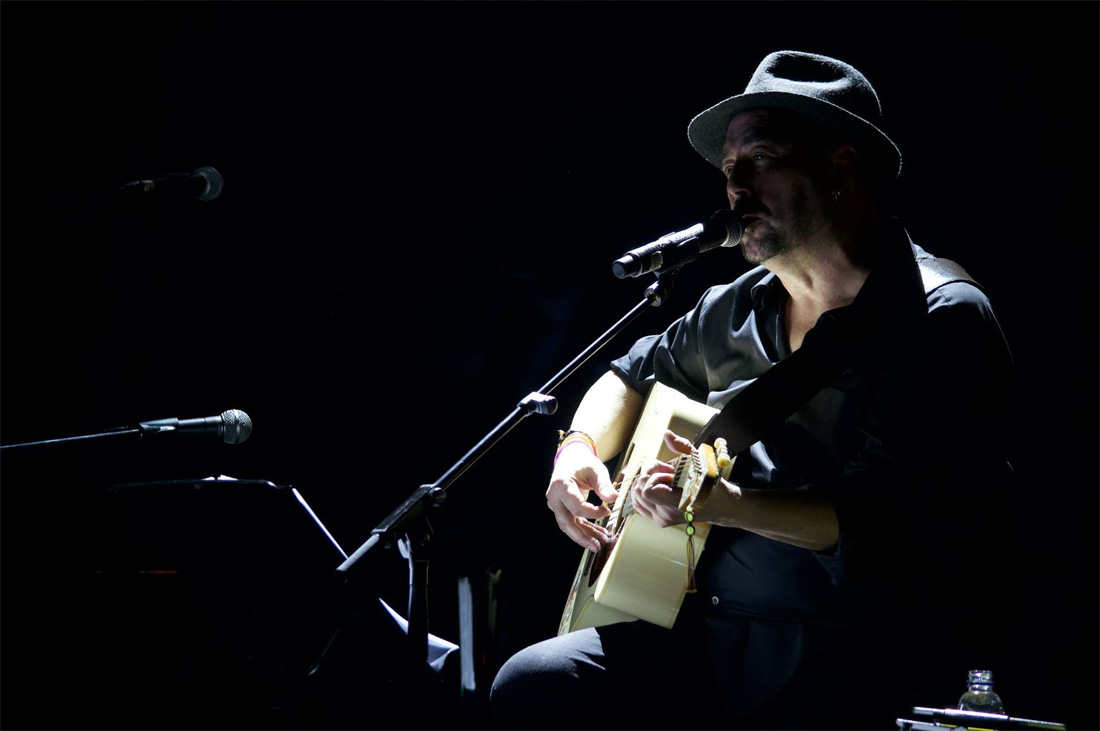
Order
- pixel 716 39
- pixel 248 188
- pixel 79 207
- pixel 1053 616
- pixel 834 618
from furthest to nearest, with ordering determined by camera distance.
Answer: pixel 248 188, pixel 716 39, pixel 1053 616, pixel 79 207, pixel 834 618

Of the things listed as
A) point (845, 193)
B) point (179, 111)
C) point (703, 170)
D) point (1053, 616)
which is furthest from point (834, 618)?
point (179, 111)

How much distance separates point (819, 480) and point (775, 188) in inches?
30.9

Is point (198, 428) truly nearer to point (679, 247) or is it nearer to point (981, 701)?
point (679, 247)

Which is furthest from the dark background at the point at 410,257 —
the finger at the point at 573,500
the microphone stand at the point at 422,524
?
the microphone stand at the point at 422,524

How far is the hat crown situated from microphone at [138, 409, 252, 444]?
167 centimetres

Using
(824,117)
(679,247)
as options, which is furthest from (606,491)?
(824,117)

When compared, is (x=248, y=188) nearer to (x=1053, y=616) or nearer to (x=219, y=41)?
(x=219, y=41)

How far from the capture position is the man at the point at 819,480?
1938mm

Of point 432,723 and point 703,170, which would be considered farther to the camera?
point 703,170

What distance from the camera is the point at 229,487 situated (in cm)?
209

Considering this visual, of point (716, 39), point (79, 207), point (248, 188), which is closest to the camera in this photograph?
point (79, 207)

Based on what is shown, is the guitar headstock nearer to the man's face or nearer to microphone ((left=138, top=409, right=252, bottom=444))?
the man's face

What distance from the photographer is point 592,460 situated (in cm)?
268

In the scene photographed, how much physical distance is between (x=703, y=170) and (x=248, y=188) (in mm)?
1917
